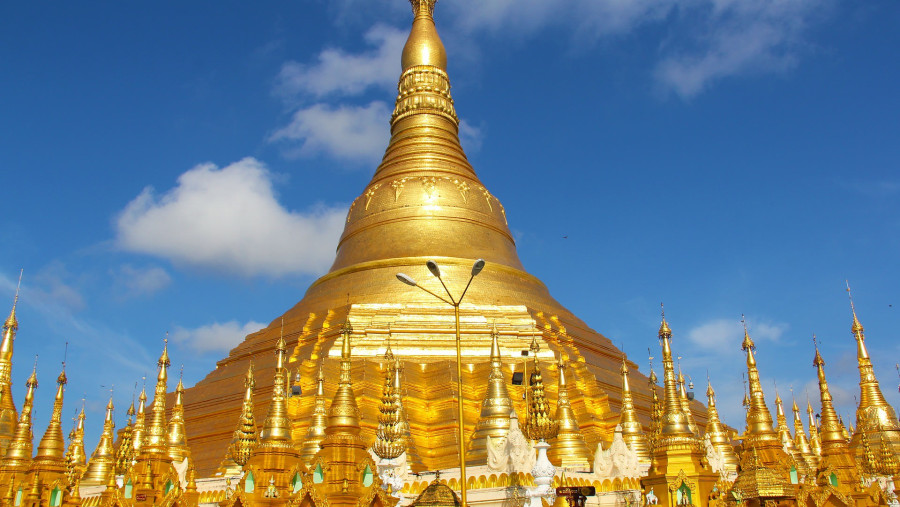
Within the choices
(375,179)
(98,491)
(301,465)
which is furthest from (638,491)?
(375,179)

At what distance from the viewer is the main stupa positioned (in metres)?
21.0

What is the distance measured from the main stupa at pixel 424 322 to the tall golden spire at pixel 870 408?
18.4 feet

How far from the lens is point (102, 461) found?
2148cm

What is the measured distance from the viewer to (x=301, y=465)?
42.5 feet

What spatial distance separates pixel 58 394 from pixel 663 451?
50.1ft

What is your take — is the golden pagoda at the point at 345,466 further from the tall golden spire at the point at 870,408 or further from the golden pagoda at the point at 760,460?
the tall golden spire at the point at 870,408

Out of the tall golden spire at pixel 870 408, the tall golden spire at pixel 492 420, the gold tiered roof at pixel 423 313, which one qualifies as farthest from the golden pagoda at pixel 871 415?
the tall golden spire at pixel 492 420

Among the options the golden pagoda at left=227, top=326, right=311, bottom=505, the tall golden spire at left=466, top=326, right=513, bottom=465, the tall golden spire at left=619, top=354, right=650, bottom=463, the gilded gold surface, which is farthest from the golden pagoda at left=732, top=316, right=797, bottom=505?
the gilded gold surface

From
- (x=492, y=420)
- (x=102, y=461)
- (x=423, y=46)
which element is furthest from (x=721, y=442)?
(x=423, y=46)

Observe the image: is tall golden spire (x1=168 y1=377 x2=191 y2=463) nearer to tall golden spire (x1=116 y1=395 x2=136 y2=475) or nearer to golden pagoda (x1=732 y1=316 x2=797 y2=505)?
tall golden spire (x1=116 y1=395 x2=136 y2=475)

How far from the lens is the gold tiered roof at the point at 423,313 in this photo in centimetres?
2131

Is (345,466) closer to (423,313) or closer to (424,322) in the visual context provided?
(424,322)

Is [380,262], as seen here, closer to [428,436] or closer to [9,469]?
[428,436]

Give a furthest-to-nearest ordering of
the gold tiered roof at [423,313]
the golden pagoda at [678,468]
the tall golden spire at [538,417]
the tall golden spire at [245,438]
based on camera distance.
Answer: the gold tiered roof at [423,313] < the tall golden spire at [538,417] < the tall golden spire at [245,438] < the golden pagoda at [678,468]
